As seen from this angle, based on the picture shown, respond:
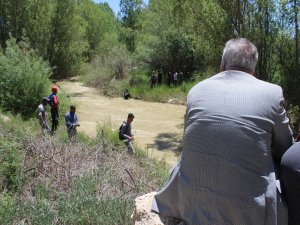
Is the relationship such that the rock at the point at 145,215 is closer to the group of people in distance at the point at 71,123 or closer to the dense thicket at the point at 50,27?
the group of people in distance at the point at 71,123

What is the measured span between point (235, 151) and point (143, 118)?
18.6 m

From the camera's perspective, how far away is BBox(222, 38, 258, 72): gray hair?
2230 mm

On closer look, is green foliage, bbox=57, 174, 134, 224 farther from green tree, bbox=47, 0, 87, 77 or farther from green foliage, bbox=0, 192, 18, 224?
green tree, bbox=47, 0, 87, 77

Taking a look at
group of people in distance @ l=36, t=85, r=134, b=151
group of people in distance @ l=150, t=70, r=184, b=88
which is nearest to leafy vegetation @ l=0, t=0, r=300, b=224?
group of people in distance @ l=36, t=85, r=134, b=151

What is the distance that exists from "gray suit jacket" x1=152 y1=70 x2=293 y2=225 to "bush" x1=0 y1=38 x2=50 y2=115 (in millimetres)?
13678

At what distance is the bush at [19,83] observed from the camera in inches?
604

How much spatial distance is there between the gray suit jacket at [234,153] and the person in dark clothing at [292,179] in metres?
0.04

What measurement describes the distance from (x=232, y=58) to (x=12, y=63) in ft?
47.9

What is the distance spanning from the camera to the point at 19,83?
15.6 meters

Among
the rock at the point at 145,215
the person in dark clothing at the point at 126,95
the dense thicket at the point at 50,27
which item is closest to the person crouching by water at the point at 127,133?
the rock at the point at 145,215

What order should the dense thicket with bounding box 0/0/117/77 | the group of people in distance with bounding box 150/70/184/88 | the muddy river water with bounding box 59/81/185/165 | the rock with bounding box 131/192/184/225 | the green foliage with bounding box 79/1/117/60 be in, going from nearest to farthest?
the rock with bounding box 131/192/184/225, the muddy river water with bounding box 59/81/185/165, the group of people in distance with bounding box 150/70/184/88, the dense thicket with bounding box 0/0/117/77, the green foliage with bounding box 79/1/117/60

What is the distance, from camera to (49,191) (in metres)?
4.84

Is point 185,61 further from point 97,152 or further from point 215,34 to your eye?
point 97,152

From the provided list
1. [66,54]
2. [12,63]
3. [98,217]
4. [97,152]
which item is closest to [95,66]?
[66,54]
